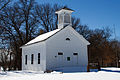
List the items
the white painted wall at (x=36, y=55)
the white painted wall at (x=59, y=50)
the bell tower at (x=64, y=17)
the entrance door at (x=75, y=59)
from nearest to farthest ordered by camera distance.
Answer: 1. the white painted wall at (x=59, y=50)
2. the white painted wall at (x=36, y=55)
3. the entrance door at (x=75, y=59)
4. the bell tower at (x=64, y=17)

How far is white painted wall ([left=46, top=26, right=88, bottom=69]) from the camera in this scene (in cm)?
2345

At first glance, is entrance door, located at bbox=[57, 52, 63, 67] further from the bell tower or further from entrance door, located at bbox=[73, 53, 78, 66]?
the bell tower

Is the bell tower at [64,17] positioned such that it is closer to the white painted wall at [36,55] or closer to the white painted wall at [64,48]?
the white painted wall at [64,48]

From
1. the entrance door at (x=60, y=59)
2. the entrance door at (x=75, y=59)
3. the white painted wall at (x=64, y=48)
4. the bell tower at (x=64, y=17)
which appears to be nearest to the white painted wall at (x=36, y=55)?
the white painted wall at (x=64, y=48)

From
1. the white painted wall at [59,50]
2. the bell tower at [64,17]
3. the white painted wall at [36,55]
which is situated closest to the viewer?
the white painted wall at [59,50]

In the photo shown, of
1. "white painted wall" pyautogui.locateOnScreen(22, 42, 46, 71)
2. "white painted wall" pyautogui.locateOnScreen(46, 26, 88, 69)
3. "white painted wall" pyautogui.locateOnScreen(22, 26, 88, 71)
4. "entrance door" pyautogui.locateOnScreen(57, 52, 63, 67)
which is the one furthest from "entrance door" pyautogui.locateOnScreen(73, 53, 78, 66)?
"white painted wall" pyautogui.locateOnScreen(22, 42, 46, 71)

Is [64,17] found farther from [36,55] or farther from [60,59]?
[36,55]

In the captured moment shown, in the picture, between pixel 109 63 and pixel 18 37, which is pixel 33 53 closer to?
pixel 18 37

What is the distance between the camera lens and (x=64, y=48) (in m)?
24.7

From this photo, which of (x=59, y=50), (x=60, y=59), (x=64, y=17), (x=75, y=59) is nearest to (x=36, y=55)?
(x=59, y=50)

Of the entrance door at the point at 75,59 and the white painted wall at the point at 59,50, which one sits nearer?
the white painted wall at the point at 59,50

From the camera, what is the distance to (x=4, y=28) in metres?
35.6

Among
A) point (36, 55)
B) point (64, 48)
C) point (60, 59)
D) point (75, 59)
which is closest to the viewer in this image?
point (60, 59)

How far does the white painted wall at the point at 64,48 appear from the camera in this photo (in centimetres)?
2345
